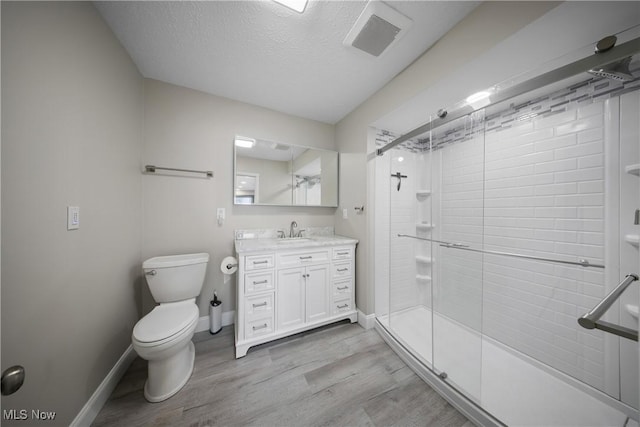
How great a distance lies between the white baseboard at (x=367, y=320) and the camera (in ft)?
6.76

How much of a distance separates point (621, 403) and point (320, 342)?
74.1 inches

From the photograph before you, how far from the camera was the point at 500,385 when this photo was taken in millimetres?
1363

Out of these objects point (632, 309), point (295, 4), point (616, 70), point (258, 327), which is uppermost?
point (295, 4)

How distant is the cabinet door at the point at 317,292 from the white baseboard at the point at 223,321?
85 centimetres

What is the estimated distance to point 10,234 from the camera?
79 cm

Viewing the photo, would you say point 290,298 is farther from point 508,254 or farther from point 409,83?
point 409,83

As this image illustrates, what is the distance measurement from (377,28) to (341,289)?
2.19 metres

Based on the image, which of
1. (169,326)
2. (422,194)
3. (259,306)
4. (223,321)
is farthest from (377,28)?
(223,321)

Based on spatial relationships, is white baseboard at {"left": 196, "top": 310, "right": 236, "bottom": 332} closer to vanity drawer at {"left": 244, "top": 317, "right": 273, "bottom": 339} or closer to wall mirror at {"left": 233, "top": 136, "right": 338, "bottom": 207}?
vanity drawer at {"left": 244, "top": 317, "right": 273, "bottom": 339}

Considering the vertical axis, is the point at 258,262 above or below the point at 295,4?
below

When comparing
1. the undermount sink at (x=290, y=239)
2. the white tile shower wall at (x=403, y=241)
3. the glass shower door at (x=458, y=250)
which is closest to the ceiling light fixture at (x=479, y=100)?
the glass shower door at (x=458, y=250)

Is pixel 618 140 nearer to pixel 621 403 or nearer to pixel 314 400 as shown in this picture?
pixel 621 403

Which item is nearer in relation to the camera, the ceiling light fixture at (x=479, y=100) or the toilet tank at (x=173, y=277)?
the ceiling light fixture at (x=479, y=100)

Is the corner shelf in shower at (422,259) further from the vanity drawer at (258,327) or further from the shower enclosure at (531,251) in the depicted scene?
the vanity drawer at (258,327)
